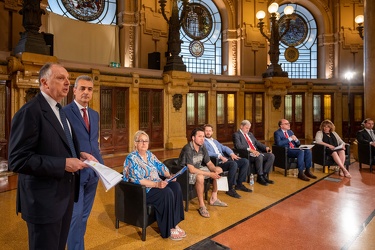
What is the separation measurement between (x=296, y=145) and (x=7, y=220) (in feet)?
16.6

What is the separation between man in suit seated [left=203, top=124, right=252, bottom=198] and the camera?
454 centimetres

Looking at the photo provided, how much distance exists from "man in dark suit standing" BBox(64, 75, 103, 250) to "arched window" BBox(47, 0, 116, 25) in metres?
Result: 8.68

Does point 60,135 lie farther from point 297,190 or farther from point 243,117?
point 243,117

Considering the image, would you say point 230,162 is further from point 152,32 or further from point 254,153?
point 152,32

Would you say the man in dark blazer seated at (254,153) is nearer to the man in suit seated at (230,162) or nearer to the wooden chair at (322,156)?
the man in suit seated at (230,162)

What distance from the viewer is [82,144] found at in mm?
2516

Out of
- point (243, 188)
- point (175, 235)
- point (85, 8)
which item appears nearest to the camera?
point (175, 235)

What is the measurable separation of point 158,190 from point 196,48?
35.5 ft

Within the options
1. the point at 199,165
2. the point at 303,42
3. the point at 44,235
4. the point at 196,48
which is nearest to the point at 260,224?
the point at 199,165

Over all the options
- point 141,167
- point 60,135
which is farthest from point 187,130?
point 60,135

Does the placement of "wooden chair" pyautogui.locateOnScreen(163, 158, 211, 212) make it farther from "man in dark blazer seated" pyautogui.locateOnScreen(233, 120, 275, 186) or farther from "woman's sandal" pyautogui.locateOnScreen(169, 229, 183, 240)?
"man in dark blazer seated" pyautogui.locateOnScreen(233, 120, 275, 186)

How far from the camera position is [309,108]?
12.8 m

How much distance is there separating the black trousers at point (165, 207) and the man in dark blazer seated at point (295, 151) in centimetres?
336

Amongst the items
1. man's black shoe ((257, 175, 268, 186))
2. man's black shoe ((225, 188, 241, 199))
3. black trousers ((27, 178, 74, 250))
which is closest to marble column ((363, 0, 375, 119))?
man's black shoe ((257, 175, 268, 186))
